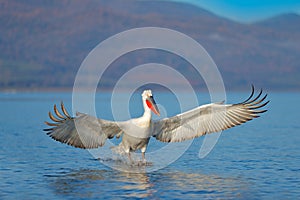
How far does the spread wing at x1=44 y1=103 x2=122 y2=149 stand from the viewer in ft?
58.7

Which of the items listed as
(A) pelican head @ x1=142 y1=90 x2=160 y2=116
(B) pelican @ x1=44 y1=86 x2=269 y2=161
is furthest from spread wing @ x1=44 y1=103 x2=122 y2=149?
(A) pelican head @ x1=142 y1=90 x2=160 y2=116

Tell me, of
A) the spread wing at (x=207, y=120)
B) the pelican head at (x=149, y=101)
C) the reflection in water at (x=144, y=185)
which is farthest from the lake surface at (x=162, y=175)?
the pelican head at (x=149, y=101)

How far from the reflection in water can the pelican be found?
3.87 feet

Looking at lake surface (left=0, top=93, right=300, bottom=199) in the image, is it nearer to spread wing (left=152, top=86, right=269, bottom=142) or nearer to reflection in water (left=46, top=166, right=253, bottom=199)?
reflection in water (left=46, top=166, right=253, bottom=199)

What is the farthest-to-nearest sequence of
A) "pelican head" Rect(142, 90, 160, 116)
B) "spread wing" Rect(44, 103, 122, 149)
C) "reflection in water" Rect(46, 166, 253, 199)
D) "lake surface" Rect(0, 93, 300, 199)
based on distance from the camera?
"pelican head" Rect(142, 90, 160, 116)
"spread wing" Rect(44, 103, 122, 149)
"lake surface" Rect(0, 93, 300, 199)
"reflection in water" Rect(46, 166, 253, 199)

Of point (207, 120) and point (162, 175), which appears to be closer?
point (162, 175)

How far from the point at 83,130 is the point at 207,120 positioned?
4.27m

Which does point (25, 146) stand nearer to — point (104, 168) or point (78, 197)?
point (104, 168)

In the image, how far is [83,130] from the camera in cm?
1844

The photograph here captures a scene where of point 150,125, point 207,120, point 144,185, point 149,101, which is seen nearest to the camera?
point 144,185

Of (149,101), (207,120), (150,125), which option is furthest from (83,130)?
(207,120)

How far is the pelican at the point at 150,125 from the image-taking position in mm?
18391

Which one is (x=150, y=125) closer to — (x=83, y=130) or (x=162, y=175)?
(x=162, y=175)

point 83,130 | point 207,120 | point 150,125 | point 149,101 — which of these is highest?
point 149,101
